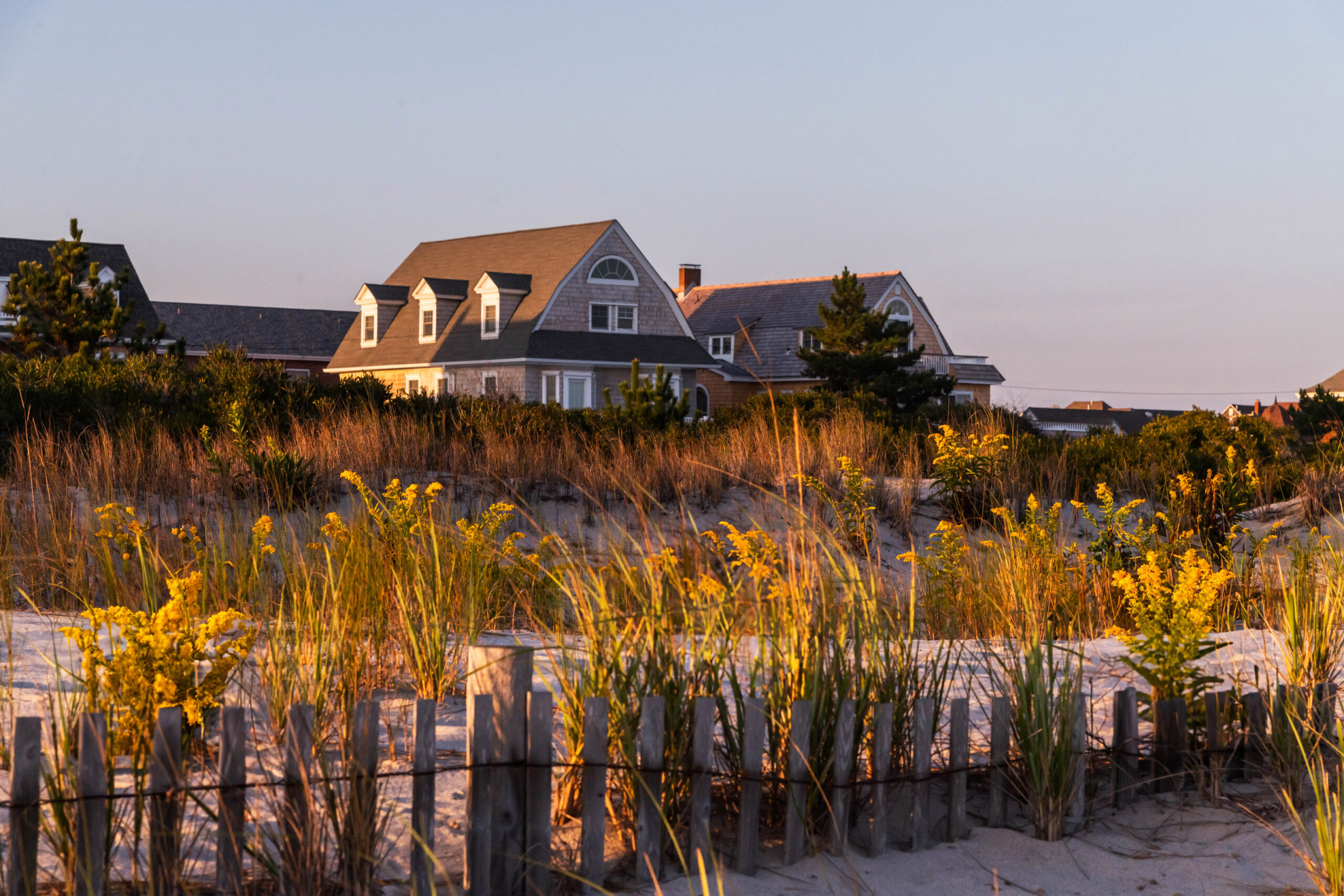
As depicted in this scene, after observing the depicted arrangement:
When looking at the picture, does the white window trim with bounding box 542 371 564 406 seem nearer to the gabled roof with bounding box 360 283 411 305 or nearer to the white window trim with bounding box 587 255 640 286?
the white window trim with bounding box 587 255 640 286

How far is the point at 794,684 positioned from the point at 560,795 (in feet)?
2.47

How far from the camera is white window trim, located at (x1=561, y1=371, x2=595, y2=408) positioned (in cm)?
3130

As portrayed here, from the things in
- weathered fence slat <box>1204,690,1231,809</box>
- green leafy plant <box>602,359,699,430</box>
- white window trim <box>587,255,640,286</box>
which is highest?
white window trim <box>587,255,640,286</box>

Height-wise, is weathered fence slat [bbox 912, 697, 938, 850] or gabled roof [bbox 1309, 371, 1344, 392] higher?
gabled roof [bbox 1309, 371, 1344, 392]

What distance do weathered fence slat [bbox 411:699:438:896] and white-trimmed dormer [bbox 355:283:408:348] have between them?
111ft

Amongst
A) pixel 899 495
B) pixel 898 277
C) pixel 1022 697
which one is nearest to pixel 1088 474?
pixel 899 495

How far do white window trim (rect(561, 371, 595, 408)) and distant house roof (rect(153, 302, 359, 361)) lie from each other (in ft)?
52.1

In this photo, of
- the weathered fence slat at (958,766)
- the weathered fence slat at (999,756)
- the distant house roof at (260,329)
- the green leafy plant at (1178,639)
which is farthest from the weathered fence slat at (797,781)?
the distant house roof at (260,329)

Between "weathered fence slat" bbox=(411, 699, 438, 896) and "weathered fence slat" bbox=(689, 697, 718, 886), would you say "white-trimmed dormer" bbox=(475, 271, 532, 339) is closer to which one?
"weathered fence slat" bbox=(689, 697, 718, 886)

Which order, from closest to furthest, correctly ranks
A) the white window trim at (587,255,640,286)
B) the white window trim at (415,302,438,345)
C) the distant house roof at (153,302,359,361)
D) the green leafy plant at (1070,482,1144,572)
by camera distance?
the green leafy plant at (1070,482,1144,572) → the white window trim at (587,255,640,286) → the white window trim at (415,302,438,345) → the distant house roof at (153,302,359,361)

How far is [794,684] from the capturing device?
135 inches

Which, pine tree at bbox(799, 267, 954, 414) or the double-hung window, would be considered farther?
the double-hung window

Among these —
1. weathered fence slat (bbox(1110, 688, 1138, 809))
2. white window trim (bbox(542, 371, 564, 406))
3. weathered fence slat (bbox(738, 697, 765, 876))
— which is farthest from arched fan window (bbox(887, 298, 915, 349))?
weathered fence slat (bbox(738, 697, 765, 876))

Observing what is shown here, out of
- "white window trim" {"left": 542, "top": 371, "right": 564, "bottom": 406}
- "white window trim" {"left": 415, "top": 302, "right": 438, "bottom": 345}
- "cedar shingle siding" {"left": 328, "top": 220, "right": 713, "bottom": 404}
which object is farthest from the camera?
"white window trim" {"left": 415, "top": 302, "right": 438, "bottom": 345}
